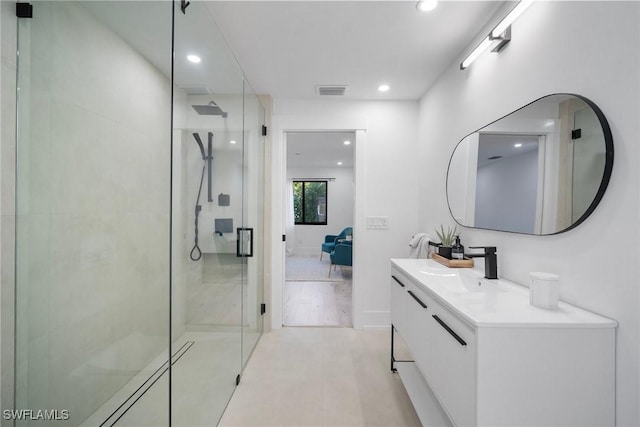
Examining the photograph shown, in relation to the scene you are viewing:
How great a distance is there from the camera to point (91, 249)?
95 centimetres

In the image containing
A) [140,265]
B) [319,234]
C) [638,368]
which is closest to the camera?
[638,368]

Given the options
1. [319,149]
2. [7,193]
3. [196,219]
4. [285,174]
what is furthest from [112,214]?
[319,149]

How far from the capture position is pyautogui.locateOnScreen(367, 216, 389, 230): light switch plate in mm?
2938

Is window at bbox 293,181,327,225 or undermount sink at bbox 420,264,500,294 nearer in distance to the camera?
undermount sink at bbox 420,264,500,294

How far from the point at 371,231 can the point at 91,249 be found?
2.39 meters

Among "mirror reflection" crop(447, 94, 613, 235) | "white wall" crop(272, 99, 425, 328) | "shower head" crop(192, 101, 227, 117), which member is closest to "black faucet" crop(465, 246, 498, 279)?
"mirror reflection" crop(447, 94, 613, 235)

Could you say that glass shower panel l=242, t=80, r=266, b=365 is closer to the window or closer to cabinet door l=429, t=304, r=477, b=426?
cabinet door l=429, t=304, r=477, b=426

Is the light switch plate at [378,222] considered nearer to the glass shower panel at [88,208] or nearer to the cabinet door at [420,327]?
the cabinet door at [420,327]

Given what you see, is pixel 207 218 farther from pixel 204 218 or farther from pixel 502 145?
pixel 502 145

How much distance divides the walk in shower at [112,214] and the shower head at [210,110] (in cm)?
1

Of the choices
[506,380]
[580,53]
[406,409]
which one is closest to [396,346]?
[406,409]

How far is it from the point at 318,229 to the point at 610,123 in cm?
684

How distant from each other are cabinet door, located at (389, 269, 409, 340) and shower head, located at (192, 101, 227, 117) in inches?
59.8

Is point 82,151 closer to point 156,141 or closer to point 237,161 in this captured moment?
point 156,141
